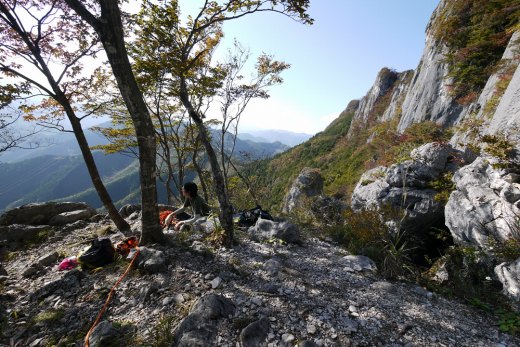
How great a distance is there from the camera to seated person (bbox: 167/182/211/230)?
8.20 meters

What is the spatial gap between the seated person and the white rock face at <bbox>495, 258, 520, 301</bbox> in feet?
24.9

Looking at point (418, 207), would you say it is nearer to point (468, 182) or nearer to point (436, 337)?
point (468, 182)

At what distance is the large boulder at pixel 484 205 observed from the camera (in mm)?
5266

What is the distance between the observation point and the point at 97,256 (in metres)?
5.96

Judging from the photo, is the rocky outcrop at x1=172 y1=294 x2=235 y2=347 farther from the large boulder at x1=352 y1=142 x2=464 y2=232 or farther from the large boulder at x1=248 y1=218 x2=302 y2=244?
Answer: the large boulder at x1=352 y1=142 x2=464 y2=232

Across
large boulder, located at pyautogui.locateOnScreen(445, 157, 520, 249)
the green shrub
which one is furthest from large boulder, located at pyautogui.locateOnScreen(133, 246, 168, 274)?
large boulder, located at pyautogui.locateOnScreen(445, 157, 520, 249)

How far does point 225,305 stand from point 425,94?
22.6 metres

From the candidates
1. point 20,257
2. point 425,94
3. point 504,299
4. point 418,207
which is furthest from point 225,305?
point 425,94

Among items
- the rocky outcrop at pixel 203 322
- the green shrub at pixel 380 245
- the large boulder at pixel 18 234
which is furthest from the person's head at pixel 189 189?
the large boulder at pixel 18 234

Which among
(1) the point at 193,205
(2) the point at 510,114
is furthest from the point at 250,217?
(2) the point at 510,114

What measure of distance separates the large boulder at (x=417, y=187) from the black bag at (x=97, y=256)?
7.31m

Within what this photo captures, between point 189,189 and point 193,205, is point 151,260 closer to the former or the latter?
point 189,189

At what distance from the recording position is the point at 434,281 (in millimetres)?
5371

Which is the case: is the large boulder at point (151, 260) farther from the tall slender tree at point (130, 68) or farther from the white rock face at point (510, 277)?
the white rock face at point (510, 277)
